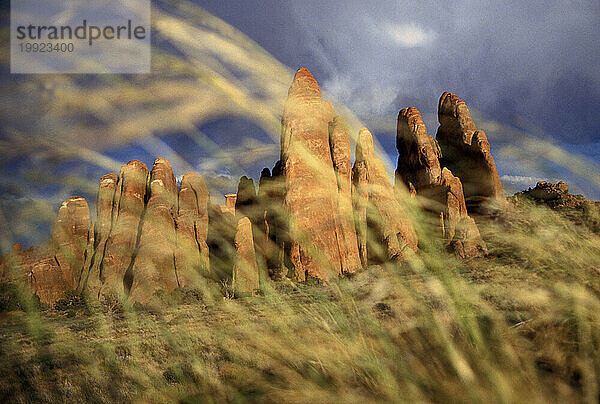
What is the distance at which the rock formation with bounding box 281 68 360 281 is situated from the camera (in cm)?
2375

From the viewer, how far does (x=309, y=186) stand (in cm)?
2577

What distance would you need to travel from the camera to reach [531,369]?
3.79 feet

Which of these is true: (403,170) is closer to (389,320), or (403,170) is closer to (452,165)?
(452,165)

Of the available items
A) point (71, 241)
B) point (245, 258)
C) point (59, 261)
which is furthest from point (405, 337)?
point (71, 241)

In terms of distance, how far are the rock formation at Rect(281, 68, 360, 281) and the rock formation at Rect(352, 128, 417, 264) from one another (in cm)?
286

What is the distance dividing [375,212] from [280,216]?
26.6 feet

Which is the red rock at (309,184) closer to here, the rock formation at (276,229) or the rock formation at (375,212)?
the rock formation at (276,229)

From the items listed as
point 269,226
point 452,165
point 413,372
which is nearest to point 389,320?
point 413,372

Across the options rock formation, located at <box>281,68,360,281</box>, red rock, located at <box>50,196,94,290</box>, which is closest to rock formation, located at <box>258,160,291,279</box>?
rock formation, located at <box>281,68,360,281</box>

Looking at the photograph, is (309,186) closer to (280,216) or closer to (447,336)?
(280,216)

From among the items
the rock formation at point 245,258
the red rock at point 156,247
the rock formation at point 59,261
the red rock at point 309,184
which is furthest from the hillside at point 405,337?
the rock formation at point 59,261

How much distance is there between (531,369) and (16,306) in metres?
36.3

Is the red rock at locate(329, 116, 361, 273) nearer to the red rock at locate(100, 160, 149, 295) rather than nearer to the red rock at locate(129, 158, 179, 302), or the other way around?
the red rock at locate(129, 158, 179, 302)

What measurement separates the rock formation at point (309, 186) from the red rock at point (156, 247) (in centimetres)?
1133
